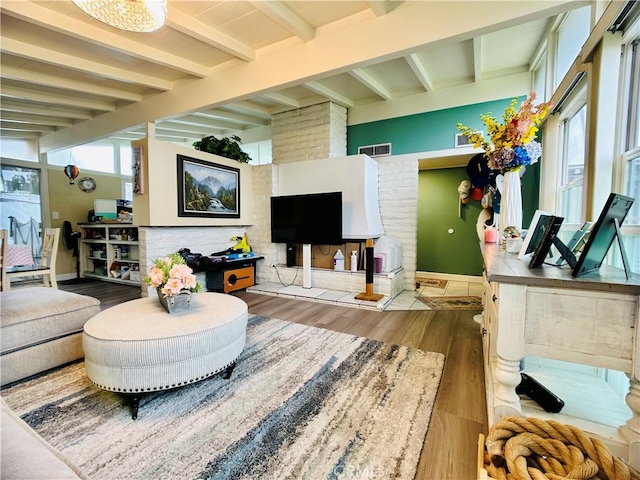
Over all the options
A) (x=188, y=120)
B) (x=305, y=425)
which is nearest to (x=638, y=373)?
(x=305, y=425)

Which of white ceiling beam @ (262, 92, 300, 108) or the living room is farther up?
white ceiling beam @ (262, 92, 300, 108)

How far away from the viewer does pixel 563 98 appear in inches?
100

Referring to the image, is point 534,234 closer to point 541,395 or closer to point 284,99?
point 541,395

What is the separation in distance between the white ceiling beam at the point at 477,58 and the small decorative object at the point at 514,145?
1236 millimetres

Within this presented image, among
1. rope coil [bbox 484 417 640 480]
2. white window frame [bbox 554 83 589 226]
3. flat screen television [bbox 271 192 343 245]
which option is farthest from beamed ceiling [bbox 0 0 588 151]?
rope coil [bbox 484 417 640 480]

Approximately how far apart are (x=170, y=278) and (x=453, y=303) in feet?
11.5

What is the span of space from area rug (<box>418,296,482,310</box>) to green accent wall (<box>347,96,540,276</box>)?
126cm

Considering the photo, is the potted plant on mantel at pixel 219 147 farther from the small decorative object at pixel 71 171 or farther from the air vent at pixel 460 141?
the air vent at pixel 460 141

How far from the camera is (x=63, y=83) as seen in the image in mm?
3406

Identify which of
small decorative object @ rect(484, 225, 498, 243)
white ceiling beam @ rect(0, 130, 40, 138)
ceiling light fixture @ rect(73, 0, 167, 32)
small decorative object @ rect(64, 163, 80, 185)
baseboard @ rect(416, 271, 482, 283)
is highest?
white ceiling beam @ rect(0, 130, 40, 138)

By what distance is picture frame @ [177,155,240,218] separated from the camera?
401 cm

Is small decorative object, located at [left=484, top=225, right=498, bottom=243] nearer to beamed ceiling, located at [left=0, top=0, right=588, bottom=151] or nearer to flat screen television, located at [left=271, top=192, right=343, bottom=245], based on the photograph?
beamed ceiling, located at [left=0, top=0, right=588, bottom=151]

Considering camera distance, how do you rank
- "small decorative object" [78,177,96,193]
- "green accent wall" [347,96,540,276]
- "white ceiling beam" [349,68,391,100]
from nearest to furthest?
"white ceiling beam" [349,68,391,100], "green accent wall" [347,96,540,276], "small decorative object" [78,177,96,193]

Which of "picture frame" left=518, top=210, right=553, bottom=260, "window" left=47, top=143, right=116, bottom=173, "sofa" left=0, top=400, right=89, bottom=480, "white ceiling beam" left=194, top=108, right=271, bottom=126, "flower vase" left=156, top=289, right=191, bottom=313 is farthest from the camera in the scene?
"window" left=47, top=143, right=116, bottom=173
